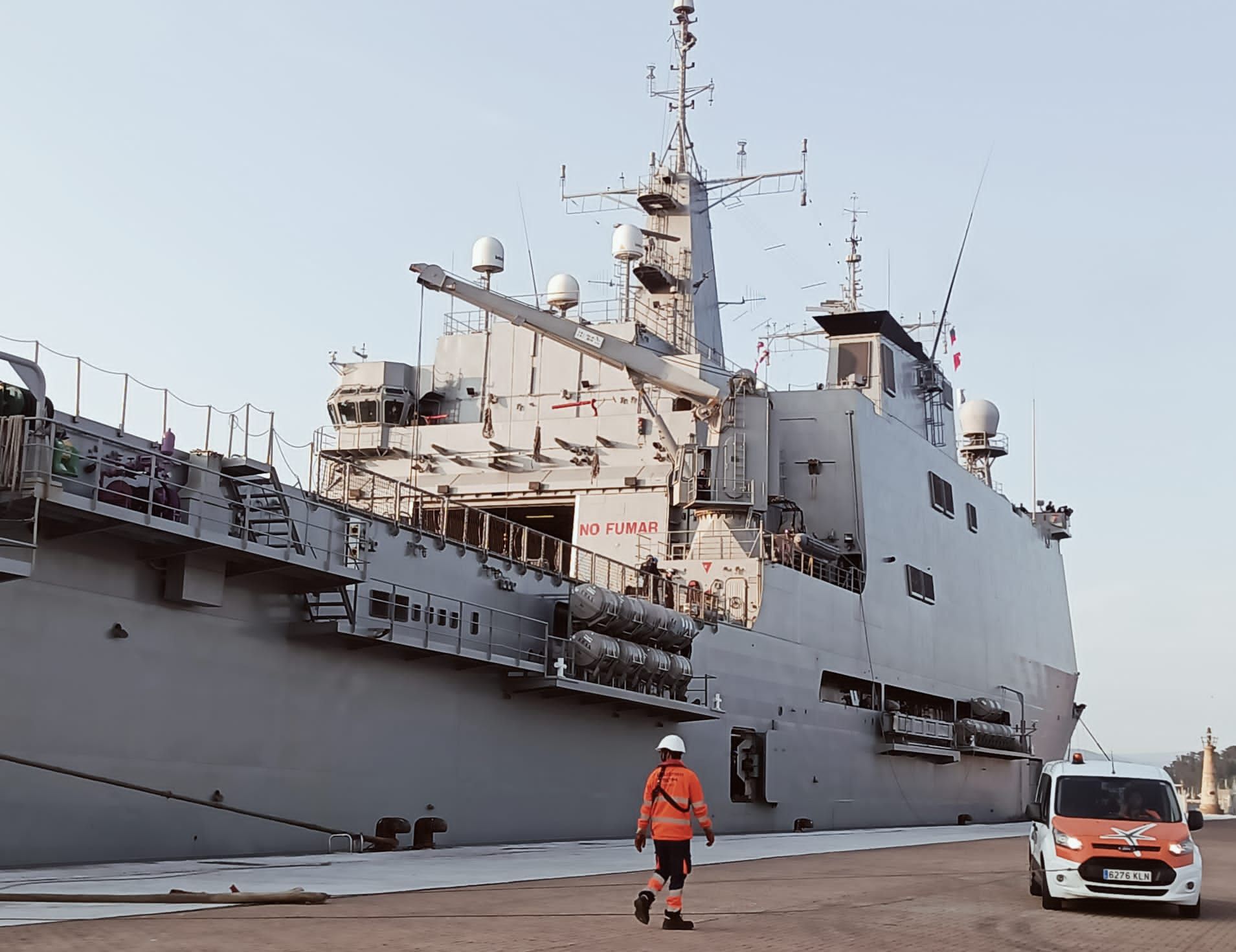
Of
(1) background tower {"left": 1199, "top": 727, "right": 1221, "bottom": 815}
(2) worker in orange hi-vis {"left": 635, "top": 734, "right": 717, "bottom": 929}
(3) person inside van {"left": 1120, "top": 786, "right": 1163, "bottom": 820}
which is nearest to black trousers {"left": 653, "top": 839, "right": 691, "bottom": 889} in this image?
(2) worker in orange hi-vis {"left": 635, "top": 734, "right": 717, "bottom": 929}

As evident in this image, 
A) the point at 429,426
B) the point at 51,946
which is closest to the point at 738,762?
the point at 429,426

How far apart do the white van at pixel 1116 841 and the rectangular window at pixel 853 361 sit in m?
20.1

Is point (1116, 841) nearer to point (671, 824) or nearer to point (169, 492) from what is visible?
point (671, 824)

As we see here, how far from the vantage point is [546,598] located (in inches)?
786

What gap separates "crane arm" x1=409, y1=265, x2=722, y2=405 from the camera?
2350 centimetres

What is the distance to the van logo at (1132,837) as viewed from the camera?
38.3ft

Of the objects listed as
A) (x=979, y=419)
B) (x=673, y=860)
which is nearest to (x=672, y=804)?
(x=673, y=860)

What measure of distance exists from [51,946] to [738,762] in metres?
17.1

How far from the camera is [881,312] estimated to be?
3192 cm

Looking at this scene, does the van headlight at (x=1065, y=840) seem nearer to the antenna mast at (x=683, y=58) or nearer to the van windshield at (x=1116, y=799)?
the van windshield at (x=1116, y=799)

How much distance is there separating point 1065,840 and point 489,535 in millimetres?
13950

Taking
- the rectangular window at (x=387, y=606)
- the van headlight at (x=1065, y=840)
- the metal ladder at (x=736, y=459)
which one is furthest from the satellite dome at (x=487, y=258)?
the van headlight at (x=1065, y=840)

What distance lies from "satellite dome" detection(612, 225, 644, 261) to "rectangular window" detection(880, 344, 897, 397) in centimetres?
628

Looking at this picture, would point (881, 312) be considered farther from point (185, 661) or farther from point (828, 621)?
point (185, 661)
